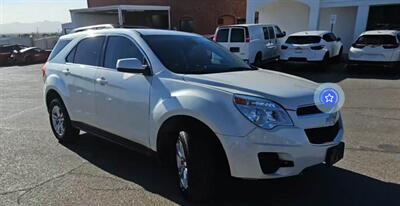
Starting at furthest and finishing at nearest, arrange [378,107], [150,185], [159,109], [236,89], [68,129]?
[378,107], [68,129], [150,185], [159,109], [236,89]

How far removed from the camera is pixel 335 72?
13.9 meters

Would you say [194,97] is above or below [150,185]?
above

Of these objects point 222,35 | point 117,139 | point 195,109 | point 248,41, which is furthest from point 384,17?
point 195,109

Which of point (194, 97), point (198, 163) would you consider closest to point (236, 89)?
point (194, 97)

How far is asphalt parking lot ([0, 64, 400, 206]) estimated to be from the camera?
3.61 meters

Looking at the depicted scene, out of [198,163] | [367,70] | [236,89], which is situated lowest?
[367,70]

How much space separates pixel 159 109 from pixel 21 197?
179 cm

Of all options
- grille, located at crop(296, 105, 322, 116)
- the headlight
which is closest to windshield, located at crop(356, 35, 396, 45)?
grille, located at crop(296, 105, 322, 116)

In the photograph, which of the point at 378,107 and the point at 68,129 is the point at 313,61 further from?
the point at 68,129

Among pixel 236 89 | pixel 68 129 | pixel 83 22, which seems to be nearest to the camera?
pixel 236 89

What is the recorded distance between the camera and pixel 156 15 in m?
29.9

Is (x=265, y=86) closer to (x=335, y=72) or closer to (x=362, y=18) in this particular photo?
(x=335, y=72)

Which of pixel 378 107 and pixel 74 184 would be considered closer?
pixel 74 184

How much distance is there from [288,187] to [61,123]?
12.1ft
